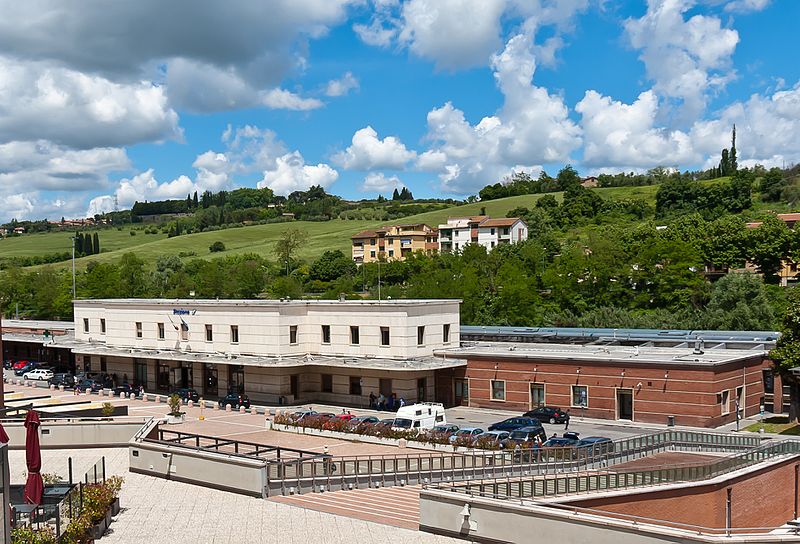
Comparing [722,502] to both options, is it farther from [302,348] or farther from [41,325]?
[41,325]

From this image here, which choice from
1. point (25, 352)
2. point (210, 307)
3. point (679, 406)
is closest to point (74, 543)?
point (679, 406)

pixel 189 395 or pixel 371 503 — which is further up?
pixel 371 503

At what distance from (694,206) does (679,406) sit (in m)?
114

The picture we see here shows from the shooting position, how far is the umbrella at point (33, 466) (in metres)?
20.4

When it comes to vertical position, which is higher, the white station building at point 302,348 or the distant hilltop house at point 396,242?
the distant hilltop house at point 396,242

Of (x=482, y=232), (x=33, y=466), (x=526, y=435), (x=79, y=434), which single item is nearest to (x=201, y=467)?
(x=33, y=466)

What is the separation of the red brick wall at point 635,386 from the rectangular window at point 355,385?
7738 mm

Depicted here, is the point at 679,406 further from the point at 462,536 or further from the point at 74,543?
the point at 74,543

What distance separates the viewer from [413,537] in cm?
2195

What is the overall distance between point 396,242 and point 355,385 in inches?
4318

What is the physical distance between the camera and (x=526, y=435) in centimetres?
3844

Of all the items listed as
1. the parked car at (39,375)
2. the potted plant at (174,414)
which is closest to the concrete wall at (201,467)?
the potted plant at (174,414)

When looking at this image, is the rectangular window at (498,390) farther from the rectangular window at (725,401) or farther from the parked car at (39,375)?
the parked car at (39,375)

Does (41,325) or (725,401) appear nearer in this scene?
(725,401)
